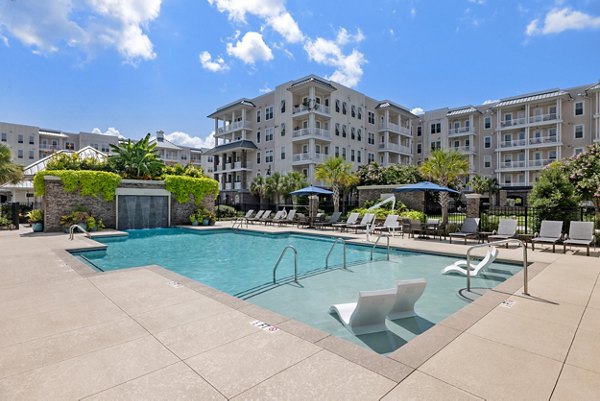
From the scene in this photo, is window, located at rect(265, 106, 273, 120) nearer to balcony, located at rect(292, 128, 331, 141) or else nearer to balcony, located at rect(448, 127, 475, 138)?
balcony, located at rect(292, 128, 331, 141)

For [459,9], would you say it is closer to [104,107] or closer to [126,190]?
[126,190]

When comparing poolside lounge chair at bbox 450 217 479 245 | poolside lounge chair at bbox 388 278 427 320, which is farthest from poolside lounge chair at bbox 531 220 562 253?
poolside lounge chair at bbox 388 278 427 320

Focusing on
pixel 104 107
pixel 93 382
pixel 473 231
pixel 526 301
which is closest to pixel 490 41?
pixel 473 231

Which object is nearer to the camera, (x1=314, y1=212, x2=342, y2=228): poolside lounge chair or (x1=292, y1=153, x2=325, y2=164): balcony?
(x1=314, y1=212, x2=342, y2=228): poolside lounge chair

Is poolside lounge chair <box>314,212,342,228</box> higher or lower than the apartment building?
lower

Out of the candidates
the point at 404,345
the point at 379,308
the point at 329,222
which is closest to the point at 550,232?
the point at 379,308

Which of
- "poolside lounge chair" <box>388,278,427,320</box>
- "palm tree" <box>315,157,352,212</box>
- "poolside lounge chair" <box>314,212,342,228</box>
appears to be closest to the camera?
"poolside lounge chair" <box>388,278,427,320</box>

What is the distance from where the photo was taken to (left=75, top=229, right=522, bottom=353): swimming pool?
5.64 meters

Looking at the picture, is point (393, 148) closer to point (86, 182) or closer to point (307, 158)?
point (307, 158)

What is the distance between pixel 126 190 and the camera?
2045 cm

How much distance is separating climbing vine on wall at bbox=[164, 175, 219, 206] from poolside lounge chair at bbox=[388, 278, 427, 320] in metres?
20.0

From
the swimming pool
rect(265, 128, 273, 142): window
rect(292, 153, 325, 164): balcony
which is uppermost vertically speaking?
rect(265, 128, 273, 142): window

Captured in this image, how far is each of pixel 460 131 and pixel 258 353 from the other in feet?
163

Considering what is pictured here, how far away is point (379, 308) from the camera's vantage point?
187 inches
